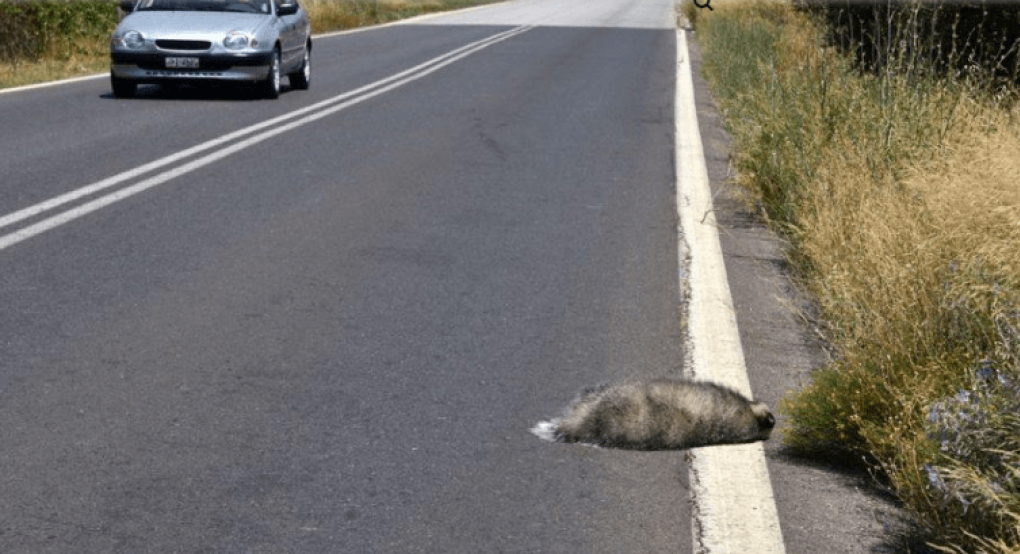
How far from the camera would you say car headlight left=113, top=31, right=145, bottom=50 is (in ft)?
59.3

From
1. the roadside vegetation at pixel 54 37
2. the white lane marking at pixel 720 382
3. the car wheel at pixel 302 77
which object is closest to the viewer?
the white lane marking at pixel 720 382

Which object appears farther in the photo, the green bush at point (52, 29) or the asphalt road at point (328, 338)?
the green bush at point (52, 29)

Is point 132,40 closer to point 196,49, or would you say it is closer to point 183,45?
point 183,45

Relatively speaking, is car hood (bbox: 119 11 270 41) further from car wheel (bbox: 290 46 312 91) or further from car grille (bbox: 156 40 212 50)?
car wheel (bbox: 290 46 312 91)

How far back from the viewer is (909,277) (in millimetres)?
5934

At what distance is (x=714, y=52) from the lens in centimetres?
2603

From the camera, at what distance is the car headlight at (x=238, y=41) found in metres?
18.4

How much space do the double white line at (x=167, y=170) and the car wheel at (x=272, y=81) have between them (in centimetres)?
67

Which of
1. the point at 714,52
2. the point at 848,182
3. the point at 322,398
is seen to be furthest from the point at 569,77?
the point at 322,398

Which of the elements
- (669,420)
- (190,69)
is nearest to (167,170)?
(190,69)

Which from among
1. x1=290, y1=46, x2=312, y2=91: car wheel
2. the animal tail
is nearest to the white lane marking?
the animal tail

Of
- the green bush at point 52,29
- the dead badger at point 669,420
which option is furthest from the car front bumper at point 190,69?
the dead badger at point 669,420

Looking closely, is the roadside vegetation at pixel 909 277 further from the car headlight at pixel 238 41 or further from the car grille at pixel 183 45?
the car grille at pixel 183 45

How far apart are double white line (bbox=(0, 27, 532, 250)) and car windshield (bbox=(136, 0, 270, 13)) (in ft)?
5.11
